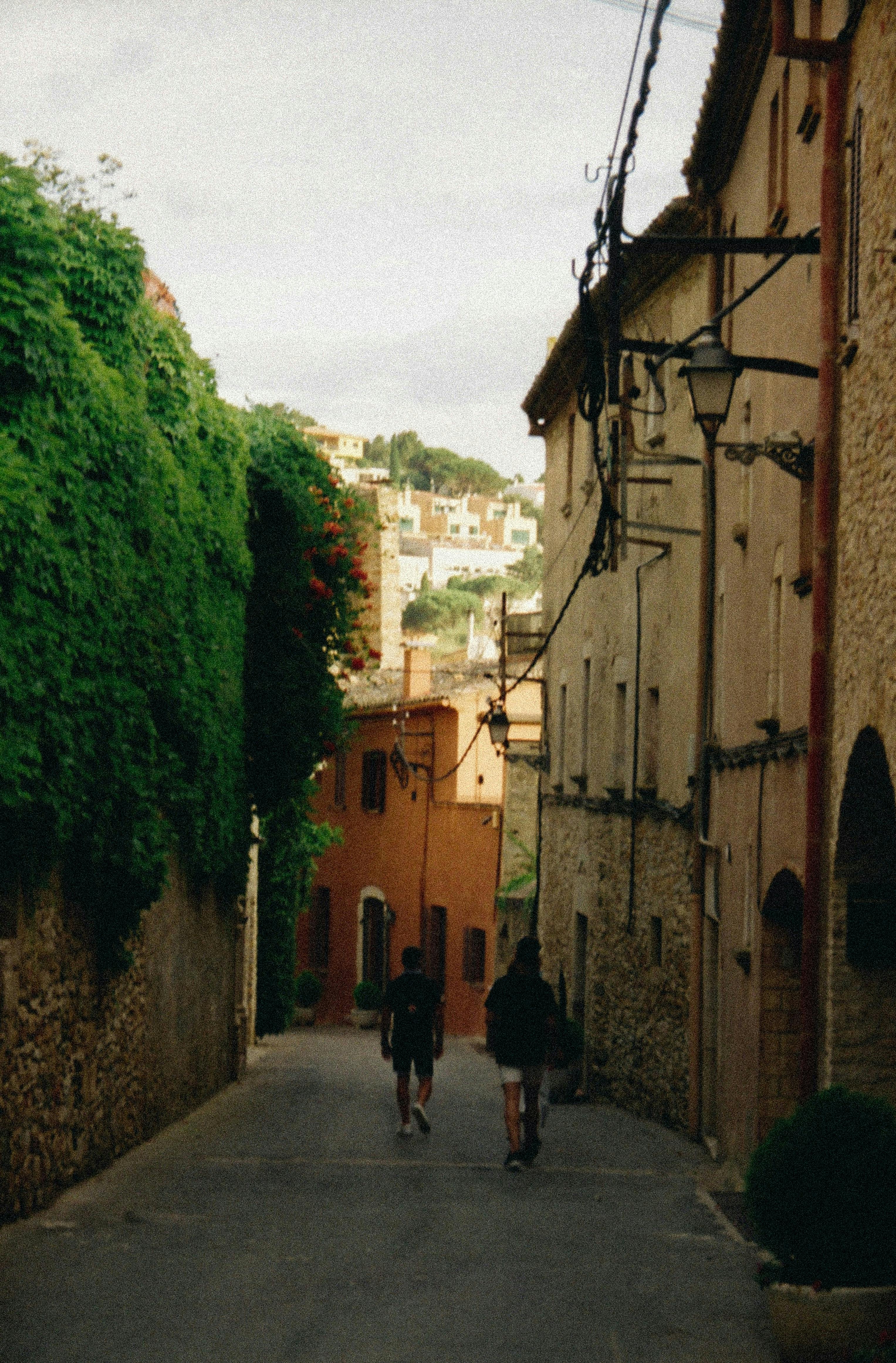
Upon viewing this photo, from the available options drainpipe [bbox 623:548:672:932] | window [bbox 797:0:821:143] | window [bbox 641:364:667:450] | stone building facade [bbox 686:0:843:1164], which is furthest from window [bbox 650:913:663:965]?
window [bbox 797:0:821:143]

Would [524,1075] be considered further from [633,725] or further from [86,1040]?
[633,725]

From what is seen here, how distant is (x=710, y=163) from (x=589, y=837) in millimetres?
9298

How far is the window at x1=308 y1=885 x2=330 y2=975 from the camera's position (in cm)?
4075

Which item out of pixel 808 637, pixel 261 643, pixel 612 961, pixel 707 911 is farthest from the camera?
pixel 612 961

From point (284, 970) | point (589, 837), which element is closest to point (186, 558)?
point (589, 837)

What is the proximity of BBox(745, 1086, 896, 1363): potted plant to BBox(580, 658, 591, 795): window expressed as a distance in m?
15.3

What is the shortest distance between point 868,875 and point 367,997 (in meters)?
27.7

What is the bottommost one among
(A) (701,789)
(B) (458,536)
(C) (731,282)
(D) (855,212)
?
(A) (701,789)

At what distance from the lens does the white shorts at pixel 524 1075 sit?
11.4m

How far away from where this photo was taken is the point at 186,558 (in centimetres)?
1323

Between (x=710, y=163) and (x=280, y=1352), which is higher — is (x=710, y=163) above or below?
above

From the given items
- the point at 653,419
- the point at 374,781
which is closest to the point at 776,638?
the point at 653,419

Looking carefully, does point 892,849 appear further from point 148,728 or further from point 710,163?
point 710,163

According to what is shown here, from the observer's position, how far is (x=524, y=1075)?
11.5 meters
